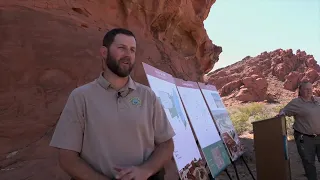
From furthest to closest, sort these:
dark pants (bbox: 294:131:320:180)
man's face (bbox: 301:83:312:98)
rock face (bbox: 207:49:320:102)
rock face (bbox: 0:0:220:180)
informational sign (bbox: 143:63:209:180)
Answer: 1. rock face (bbox: 207:49:320:102)
2. man's face (bbox: 301:83:312:98)
3. dark pants (bbox: 294:131:320:180)
4. rock face (bbox: 0:0:220:180)
5. informational sign (bbox: 143:63:209:180)

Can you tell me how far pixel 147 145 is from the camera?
6.34ft

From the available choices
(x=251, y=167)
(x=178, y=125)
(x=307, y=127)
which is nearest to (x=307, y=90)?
(x=307, y=127)

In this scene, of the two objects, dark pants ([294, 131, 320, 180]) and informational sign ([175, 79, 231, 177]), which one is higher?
informational sign ([175, 79, 231, 177])

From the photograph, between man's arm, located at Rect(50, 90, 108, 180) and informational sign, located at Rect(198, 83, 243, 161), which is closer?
man's arm, located at Rect(50, 90, 108, 180)

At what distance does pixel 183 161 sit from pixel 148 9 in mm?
5688

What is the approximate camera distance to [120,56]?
1.92 metres

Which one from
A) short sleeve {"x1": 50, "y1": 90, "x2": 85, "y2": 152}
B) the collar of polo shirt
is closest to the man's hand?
short sleeve {"x1": 50, "y1": 90, "x2": 85, "y2": 152}

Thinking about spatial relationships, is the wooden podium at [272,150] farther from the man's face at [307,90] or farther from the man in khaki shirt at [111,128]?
the man in khaki shirt at [111,128]

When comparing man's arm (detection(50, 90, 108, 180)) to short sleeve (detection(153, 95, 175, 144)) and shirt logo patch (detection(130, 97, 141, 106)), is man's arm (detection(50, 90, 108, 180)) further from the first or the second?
short sleeve (detection(153, 95, 175, 144))

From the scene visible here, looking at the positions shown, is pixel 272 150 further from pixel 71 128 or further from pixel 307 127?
pixel 71 128

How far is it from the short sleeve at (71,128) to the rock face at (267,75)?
3295cm

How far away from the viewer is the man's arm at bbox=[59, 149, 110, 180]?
170cm

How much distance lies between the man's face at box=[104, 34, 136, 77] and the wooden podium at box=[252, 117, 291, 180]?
380cm

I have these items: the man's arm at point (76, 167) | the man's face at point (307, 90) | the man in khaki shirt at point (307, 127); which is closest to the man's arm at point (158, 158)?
the man's arm at point (76, 167)
